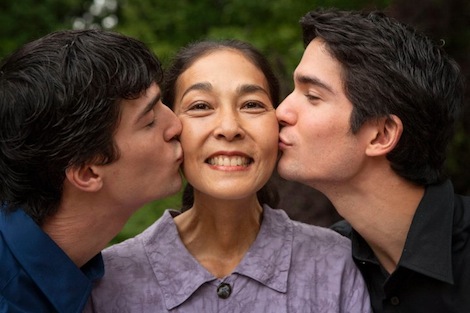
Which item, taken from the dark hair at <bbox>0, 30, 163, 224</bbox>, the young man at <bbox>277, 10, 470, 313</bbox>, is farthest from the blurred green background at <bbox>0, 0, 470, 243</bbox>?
the dark hair at <bbox>0, 30, 163, 224</bbox>

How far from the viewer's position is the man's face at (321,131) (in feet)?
9.93

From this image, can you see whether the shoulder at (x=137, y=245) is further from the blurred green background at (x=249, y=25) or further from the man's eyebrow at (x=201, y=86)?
the blurred green background at (x=249, y=25)

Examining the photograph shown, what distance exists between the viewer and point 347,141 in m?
3.03

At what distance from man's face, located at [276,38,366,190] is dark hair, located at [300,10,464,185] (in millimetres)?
43

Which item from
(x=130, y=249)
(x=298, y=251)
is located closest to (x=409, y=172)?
(x=298, y=251)

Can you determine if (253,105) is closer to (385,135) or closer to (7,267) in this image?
(385,135)

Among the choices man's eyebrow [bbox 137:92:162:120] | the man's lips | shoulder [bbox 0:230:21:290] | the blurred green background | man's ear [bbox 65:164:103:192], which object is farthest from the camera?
the blurred green background

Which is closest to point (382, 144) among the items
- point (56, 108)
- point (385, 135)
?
point (385, 135)

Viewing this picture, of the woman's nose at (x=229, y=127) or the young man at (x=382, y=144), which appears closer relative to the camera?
the woman's nose at (x=229, y=127)

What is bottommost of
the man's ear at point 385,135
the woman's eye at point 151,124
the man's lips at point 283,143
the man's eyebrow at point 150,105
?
the man's lips at point 283,143

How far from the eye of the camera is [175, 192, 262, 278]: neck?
10.00ft

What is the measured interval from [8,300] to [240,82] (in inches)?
46.9

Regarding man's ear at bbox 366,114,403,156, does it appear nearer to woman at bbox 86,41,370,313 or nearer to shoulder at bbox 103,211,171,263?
woman at bbox 86,41,370,313

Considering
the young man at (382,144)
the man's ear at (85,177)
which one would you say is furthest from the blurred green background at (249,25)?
the man's ear at (85,177)
